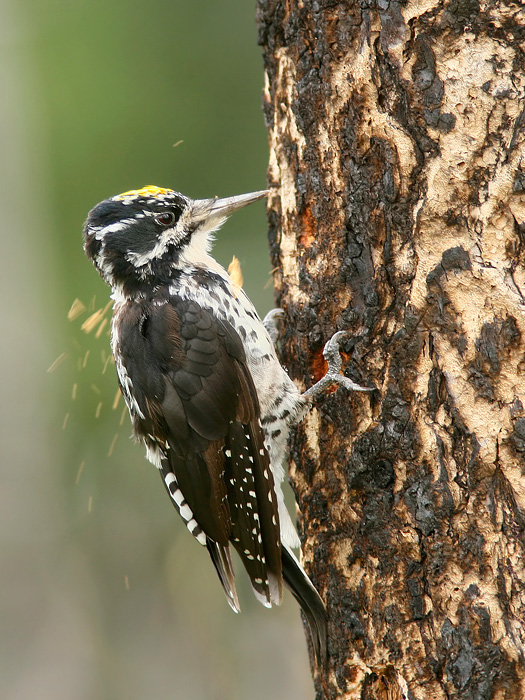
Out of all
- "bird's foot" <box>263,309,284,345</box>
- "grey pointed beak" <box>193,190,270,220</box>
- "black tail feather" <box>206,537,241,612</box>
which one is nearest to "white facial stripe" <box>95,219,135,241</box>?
"grey pointed beak" <box>193,190,270,220</box>

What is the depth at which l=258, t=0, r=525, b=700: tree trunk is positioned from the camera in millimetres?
2393

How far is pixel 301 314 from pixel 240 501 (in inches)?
31.6

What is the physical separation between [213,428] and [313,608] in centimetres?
79

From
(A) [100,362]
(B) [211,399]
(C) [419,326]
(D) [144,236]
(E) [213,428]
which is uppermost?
(D) [144,236]

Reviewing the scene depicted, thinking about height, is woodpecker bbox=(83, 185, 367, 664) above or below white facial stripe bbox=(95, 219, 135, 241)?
below

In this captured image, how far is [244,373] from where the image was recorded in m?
3.26

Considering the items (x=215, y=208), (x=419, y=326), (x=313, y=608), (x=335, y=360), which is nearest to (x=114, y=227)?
(x=215, y=208)

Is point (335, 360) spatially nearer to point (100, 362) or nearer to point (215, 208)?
point (215, 208)

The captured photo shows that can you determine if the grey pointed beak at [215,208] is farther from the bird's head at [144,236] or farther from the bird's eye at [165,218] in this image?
the bird's eye at [165,218]

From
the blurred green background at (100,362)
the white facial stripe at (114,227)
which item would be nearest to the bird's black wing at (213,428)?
the white facial stripe at (114,227)

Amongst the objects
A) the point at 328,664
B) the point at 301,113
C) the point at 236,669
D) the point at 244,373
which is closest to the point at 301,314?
the point at 244,373

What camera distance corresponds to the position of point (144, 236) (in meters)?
3.44

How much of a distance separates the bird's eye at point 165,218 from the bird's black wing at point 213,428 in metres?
0.41

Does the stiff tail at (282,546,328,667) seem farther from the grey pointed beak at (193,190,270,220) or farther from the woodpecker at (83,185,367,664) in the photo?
the grey pointed beak at (193,190,270,220)
